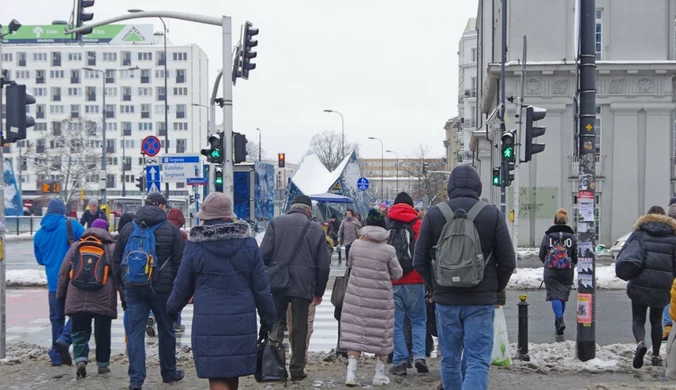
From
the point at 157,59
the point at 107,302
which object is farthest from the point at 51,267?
the point at 157,59

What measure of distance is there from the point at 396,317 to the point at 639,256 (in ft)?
9.67

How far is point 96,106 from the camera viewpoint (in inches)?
4449

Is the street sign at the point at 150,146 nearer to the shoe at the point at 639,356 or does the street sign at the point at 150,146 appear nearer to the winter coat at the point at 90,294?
the winter coat at the point at 90,294

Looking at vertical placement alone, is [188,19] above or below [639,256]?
above

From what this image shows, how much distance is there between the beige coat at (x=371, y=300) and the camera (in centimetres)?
848

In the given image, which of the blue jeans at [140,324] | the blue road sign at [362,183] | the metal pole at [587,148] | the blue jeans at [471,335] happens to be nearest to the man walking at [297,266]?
the blue jeans at [140,324]

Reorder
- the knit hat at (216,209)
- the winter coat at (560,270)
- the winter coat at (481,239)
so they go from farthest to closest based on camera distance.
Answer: the winter coat at (560,270)
the knit hat at (216,209)
the winter coat at (481,239)

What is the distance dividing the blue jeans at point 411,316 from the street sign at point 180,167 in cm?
1579

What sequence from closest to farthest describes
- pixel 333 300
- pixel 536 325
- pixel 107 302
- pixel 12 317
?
pixel 107 302 < pixel 333 300 < pixel 536 325 < pixel 12 317

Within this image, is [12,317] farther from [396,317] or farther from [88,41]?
[88,41]

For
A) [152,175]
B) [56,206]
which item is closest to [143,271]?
[56,206]

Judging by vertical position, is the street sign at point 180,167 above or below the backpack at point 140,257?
above

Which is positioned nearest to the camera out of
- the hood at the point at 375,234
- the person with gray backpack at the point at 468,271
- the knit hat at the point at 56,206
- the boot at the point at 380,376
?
the person with gray backpack at the point at 468,271

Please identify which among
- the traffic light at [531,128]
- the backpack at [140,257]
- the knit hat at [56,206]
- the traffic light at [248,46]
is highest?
the traffic light at [248,46]
